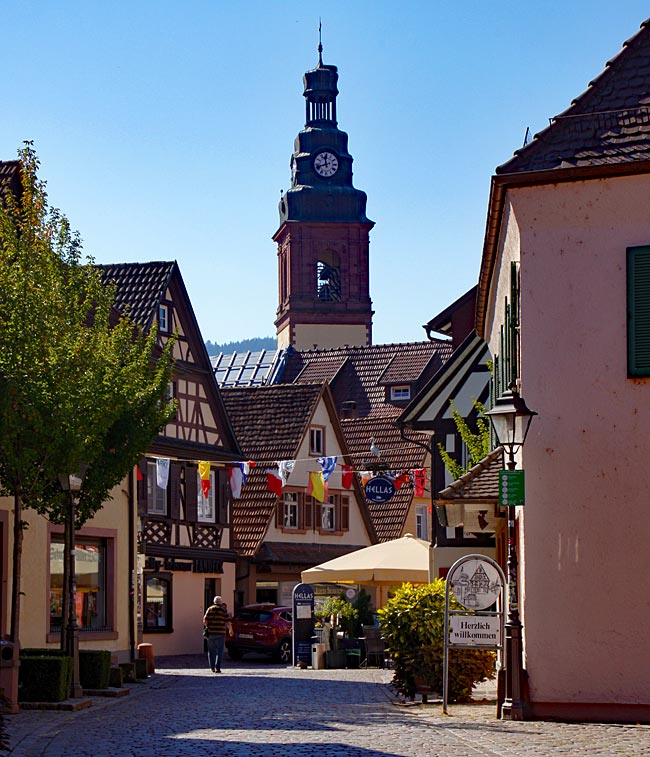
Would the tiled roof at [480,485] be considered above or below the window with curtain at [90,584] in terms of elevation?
above

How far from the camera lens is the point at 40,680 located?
66.6 ft

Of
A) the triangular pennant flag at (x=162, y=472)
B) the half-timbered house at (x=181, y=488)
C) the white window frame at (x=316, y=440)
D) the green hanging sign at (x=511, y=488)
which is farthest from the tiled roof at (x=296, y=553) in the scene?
the green hanging sign at (x=511, y=488)

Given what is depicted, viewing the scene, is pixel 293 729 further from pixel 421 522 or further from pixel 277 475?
pixel 421 522

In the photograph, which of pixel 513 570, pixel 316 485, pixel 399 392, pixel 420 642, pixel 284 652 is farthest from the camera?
pixel 399 392

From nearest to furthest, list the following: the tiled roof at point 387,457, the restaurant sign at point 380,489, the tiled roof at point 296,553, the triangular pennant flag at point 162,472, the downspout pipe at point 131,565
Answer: the downspout pipe at point 131,565 → the triangular pennant flag at point 162,472 → the restaurant sign at point 380,489 → the tiled roof at point 296,553 → the tiled roof at point 387,457

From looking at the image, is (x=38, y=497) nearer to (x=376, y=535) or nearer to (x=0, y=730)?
(x=0, y=730)

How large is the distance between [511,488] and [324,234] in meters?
82.4

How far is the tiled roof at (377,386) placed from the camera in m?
54.0

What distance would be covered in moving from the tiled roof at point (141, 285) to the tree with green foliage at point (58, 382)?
13459 mm

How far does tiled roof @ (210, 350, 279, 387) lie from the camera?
3245 inches

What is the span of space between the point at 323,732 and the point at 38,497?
7546mm

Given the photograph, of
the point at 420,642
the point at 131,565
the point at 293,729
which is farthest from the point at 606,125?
the point at 131,565

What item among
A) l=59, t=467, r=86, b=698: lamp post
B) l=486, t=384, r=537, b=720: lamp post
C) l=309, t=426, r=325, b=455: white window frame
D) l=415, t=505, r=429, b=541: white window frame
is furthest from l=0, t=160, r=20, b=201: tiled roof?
l=415, t=505, r=429, b=541: white window frame

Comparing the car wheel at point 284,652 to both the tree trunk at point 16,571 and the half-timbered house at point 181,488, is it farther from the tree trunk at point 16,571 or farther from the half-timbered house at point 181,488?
the tree trunk at point 16,571
